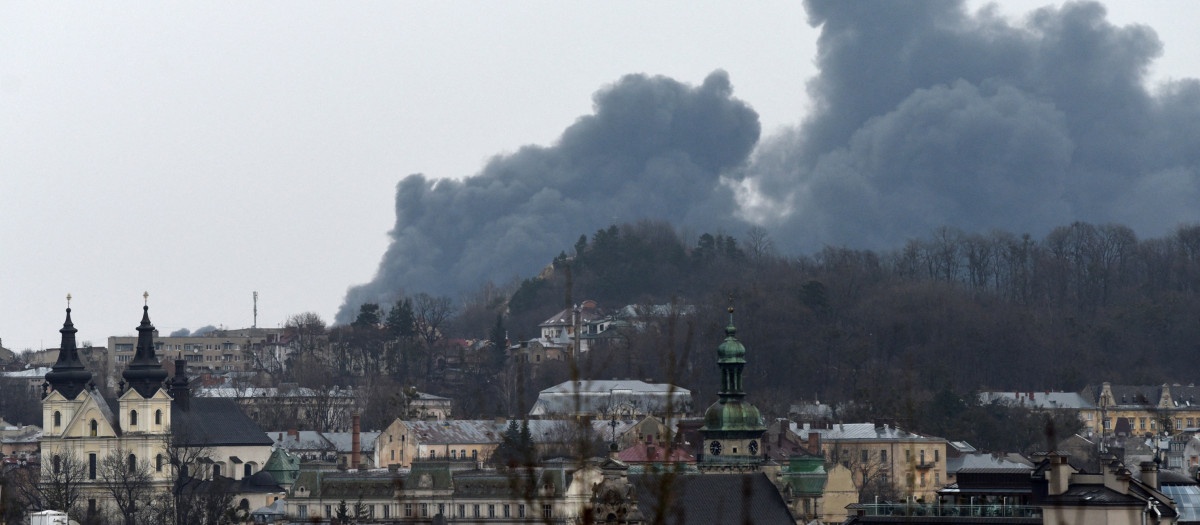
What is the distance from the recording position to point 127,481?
96.2 m

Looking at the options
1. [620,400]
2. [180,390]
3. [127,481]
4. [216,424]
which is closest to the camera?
[127,481]

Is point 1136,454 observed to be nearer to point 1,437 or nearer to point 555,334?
point 1,437

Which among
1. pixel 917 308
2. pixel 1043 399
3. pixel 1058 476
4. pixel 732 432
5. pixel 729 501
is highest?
pixel 917 308

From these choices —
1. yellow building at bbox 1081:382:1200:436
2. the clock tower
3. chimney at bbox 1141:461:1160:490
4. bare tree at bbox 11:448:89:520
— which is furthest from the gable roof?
chimney at bbox 1141:461:1160:490

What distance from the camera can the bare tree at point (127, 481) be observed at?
9062 centimetres

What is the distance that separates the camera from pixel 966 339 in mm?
137375

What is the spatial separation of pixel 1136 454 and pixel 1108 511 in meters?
51.8

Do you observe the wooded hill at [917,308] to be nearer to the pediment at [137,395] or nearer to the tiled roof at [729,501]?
the pediment at [137,395]

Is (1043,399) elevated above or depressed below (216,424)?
above

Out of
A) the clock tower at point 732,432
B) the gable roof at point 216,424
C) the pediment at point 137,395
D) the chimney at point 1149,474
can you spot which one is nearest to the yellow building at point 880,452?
the clock tower at point 732,432

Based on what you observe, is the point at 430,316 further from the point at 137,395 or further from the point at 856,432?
the point at 856,432

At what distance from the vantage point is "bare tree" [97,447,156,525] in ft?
297

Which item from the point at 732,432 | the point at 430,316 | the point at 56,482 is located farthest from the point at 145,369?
the point at 430,316

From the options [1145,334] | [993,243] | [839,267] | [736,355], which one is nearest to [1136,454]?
[736,355]
